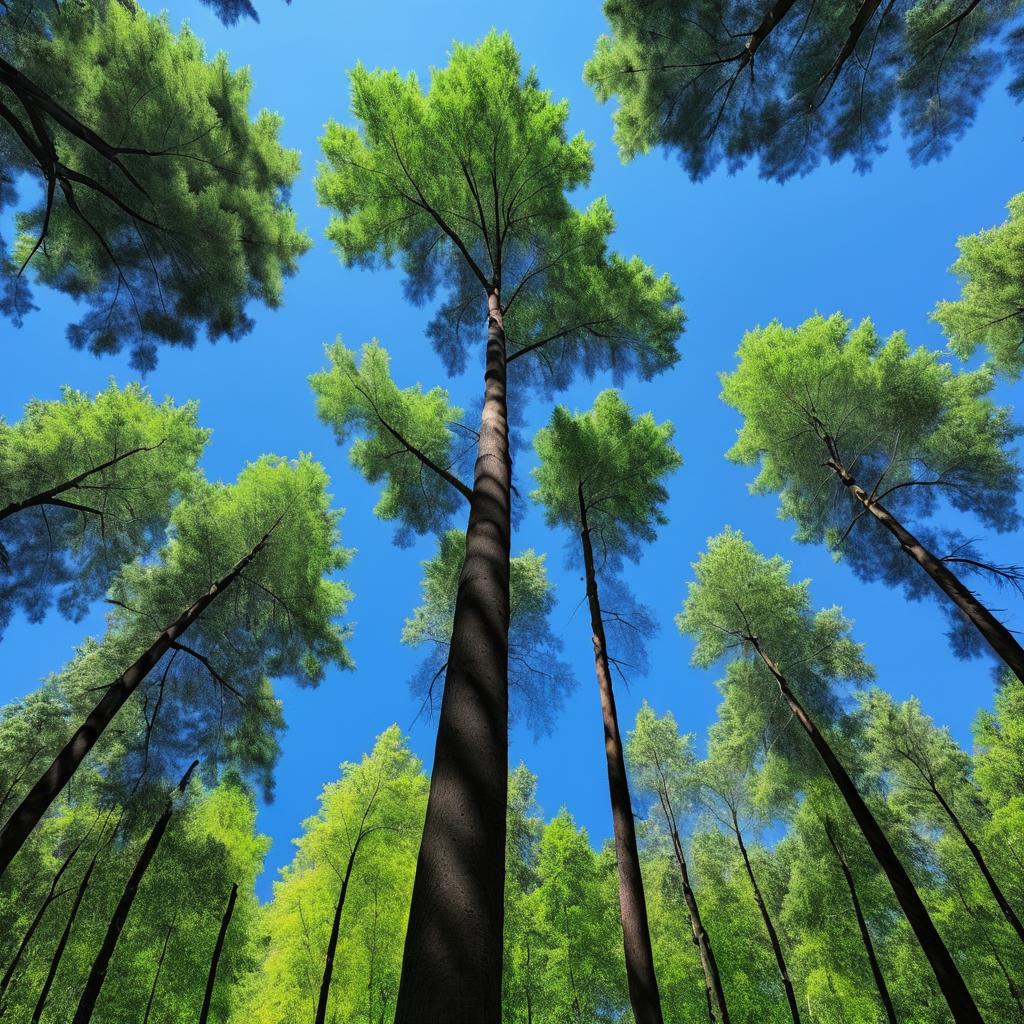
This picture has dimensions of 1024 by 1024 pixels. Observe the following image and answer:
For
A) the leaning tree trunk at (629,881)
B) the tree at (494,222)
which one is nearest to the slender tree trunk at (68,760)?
the leaning tree trunk at (629,881)

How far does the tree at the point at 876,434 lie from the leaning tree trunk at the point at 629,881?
573cm

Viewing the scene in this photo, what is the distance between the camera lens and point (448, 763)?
70.7 inches

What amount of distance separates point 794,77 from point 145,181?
9322 mm

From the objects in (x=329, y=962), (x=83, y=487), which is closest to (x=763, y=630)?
(x=329, y=962)

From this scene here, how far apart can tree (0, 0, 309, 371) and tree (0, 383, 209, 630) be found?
1.82 metres

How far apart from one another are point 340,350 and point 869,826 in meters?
9.07

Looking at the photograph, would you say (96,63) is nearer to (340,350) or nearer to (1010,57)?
(340,350)

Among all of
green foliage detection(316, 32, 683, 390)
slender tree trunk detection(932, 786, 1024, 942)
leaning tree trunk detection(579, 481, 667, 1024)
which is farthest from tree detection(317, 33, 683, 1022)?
slender tree trunk detection(932, 786, 1024, 942)

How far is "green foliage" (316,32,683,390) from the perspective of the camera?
7531 mm

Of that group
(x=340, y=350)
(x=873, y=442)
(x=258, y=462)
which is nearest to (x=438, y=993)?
(x=340, y=350)

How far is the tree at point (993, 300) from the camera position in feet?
32.5

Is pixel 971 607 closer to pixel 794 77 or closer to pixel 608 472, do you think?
pixel 608 472

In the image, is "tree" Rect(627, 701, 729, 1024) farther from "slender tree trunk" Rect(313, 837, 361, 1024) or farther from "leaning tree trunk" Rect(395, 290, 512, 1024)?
"leaning tree trunk" Rect(395, 290, 512, 1024)

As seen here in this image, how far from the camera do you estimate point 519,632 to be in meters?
9.59
